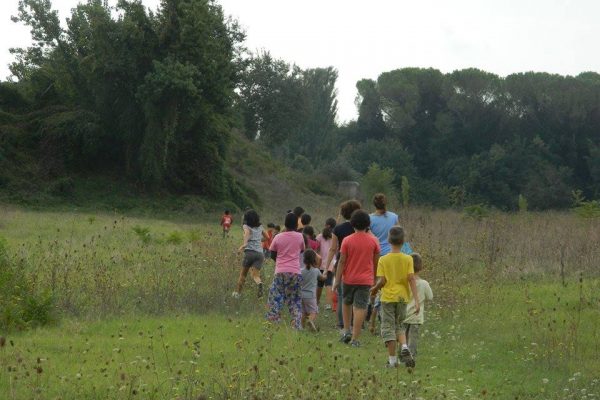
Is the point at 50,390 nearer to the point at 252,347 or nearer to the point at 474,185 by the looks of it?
the point at 252,347

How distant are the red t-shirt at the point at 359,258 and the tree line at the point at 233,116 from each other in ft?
106

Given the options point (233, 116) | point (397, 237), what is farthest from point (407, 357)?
point (233, 116)

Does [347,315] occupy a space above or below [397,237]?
below

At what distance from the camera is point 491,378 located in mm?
10164

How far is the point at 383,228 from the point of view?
13.0 m

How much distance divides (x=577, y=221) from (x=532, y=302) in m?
13.5

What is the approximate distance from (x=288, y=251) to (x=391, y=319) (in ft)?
10.9

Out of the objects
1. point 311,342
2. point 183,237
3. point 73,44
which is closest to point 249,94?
point 73,44

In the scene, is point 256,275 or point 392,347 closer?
point 392,347

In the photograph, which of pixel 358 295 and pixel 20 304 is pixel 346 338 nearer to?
pixel 358 295

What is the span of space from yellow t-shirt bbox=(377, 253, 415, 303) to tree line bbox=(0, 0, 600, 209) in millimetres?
33644

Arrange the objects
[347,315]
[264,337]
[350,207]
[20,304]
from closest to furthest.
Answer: [264,337], [20,304], [347,315], [350,207]

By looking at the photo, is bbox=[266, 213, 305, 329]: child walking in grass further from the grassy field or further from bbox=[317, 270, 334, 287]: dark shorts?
bbox=[317, 270, 334, 287]: dark shorts

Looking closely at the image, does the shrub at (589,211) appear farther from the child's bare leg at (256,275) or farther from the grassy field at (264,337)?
the child's bare leg at (256,275)
